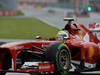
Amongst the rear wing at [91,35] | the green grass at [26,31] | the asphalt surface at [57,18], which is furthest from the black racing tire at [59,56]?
the green grass at [26,31]

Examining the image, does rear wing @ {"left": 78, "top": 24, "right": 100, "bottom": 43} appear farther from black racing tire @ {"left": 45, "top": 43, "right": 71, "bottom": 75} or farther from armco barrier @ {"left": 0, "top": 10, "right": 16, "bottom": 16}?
armco barrier @ {"left": 0, "top": 10, "right": 16, "bottom": 16}

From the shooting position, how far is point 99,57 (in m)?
11.5

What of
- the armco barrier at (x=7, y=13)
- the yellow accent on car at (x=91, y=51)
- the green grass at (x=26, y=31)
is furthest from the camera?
the armco barrier at (x=7, y=13)

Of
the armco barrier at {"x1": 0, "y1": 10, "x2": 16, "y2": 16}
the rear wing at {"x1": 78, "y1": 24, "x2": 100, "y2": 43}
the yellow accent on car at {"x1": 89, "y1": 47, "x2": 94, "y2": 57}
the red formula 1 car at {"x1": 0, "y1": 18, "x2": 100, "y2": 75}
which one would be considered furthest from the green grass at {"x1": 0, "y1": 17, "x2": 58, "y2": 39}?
the armco barrier at {"x1": 0, "y1": 10, "x2": 16, "y2": 16}

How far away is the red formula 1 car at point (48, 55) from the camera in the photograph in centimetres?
990

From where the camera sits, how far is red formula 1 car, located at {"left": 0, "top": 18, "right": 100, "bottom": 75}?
9898 mm

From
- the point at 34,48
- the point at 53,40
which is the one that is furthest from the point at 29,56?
the point at 53,40

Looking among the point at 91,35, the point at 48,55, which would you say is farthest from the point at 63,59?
the point at 91,35

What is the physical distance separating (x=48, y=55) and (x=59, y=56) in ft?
0.79

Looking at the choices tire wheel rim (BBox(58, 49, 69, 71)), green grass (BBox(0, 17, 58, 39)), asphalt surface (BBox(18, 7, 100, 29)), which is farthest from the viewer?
asphalt surface (BBox(18, 7, 100, 29))

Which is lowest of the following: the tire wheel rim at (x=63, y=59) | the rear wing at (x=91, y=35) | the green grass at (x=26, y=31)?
the green grass at (x=26, y=31)

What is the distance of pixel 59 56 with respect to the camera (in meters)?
10.1

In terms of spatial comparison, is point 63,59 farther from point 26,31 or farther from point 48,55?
point 26,31

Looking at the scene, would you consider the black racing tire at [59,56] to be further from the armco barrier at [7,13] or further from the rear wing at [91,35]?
the armco barrier at [7,13]
